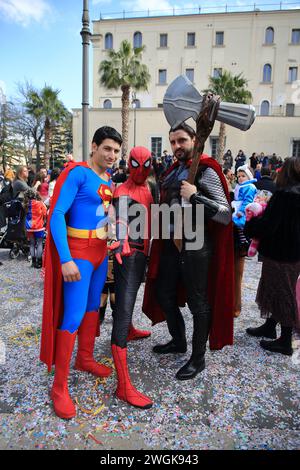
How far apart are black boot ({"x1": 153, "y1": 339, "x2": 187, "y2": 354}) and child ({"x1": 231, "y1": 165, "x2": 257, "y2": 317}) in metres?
1.07

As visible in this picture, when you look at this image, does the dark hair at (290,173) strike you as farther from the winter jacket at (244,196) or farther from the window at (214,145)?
the window at (214,145)

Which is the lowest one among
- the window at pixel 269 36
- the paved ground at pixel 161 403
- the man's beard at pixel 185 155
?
the paved ground at pixel 161 403

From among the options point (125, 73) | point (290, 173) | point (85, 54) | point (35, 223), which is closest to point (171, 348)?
point (290, 173)

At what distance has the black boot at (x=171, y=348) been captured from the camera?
9.86 feet

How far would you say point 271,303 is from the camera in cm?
310

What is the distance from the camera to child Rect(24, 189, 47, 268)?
19.2ft

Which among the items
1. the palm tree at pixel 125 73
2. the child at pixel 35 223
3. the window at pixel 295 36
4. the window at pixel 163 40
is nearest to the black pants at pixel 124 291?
the child at pixel 35 223

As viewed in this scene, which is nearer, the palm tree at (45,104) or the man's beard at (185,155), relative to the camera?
the man's beard at (185,155)

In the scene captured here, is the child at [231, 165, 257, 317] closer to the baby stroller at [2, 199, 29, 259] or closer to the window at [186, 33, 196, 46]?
the baby stroller at [2, 199, 29, 259]

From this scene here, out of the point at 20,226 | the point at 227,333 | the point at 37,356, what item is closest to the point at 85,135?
the point at 20,226

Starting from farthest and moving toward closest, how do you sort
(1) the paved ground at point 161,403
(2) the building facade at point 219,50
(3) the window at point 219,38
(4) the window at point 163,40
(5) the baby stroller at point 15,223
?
1. (4) the window at point 163,40
2. (3) the window at point 219,38
3. (2) the building facade at point 219,50
4. (5) the baby stroller at point 15,223
5. (1) the paved ground at point 161,403

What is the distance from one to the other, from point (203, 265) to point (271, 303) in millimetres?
1097

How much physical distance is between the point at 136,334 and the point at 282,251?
5.31 ft

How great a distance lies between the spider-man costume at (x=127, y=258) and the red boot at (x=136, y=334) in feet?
2.95
